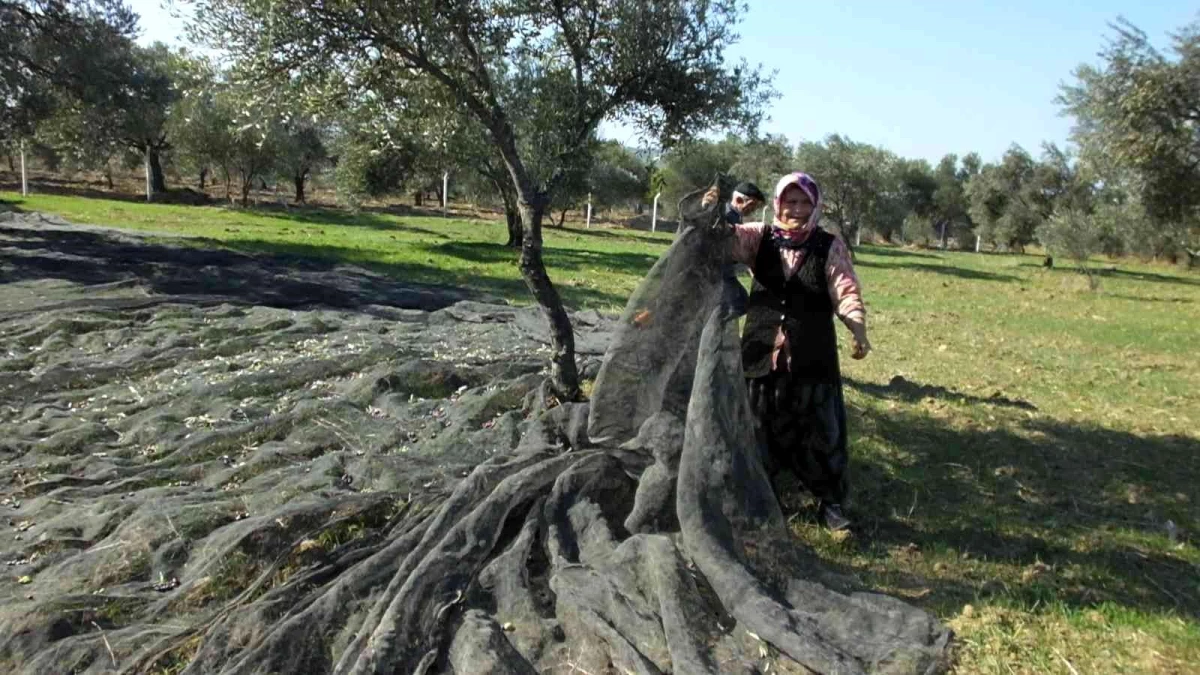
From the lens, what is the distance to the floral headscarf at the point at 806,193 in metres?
4.89

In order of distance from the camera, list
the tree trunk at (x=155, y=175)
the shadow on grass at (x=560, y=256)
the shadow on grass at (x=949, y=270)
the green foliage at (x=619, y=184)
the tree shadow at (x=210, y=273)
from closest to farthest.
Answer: the tree shadow at (x=210, y=273) → the shadow on grass at (x=560, y=256) → the shadow on grass at (x=949, y=270) → the tree trunk at (x=155, y=175) → the green foliage at (x=619, y=184)

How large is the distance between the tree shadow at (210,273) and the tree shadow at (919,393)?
693 centimetres

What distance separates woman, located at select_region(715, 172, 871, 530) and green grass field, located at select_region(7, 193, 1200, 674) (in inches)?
18.4

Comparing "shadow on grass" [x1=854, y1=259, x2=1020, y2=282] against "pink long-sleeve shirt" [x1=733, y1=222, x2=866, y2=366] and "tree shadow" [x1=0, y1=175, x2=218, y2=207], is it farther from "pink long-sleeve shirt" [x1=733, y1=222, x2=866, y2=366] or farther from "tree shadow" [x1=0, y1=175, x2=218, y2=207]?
"tree shadow" [x1=0, y1=175, x2=218, y2=207]

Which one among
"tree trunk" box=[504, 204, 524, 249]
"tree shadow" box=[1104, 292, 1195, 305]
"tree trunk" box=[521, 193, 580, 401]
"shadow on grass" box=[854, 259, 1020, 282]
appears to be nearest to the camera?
"tree trunk" box=[521, 193, 580, 401]

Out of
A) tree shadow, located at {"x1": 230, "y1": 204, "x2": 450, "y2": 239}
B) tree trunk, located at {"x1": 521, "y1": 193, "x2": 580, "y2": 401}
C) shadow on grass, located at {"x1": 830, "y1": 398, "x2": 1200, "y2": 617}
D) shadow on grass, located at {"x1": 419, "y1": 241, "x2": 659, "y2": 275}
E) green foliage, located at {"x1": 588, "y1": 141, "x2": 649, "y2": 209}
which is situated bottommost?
shadow on grass, located at {"x1": 830, "y1": 398, "x2": 1200, "y2": 617}

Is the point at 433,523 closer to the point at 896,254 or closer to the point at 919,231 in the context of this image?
the point at 896,254

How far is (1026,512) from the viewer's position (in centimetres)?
579

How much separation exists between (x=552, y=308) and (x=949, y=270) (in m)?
31.2

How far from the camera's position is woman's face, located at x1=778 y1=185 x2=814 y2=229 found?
491 centimetres

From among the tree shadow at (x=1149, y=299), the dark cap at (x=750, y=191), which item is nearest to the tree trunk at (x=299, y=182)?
the tree shadow at (x=1149, y=299)

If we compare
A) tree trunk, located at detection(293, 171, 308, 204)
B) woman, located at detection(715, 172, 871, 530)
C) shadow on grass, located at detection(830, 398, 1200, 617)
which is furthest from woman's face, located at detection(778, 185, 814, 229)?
tree trunk, located at detection(293, 171, 308, 204)

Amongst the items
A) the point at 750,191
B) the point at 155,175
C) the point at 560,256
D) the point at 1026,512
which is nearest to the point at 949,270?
the point at 560,256

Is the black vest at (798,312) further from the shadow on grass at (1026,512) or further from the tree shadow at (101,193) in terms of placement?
the tree shadow at (101,193)
